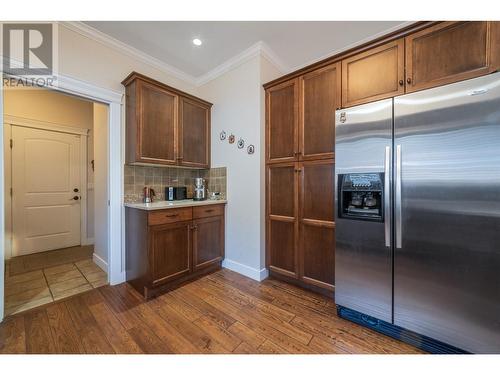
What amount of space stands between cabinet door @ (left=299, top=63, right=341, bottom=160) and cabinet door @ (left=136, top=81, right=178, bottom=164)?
1.54 m

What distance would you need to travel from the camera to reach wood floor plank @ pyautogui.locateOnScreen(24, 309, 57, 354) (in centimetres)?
140

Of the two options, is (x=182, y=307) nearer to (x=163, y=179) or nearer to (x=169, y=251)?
(x=169, y=251)

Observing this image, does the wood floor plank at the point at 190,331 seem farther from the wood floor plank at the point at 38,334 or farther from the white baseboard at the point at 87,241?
the white baseboard at the point at 87,241

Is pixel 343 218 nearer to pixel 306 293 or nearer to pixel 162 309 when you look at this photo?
pixel 306 293

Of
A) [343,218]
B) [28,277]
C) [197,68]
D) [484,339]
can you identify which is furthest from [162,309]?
[197,68]

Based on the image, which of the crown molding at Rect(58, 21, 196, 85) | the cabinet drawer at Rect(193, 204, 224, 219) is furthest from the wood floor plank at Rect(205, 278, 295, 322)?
the crown molding at Rect(58, 21, 196, 85)

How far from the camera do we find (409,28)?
155 cm

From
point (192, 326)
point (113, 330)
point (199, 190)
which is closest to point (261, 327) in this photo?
point (192, 326)

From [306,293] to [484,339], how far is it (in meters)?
1.25

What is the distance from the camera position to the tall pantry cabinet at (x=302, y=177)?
2010 millimetres

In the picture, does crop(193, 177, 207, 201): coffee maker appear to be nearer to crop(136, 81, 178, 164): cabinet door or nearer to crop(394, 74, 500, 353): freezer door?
crop(136, 81, 178, 164): cabinet door

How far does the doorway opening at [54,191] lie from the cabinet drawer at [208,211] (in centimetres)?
121

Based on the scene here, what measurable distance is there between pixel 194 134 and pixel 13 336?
244 cm

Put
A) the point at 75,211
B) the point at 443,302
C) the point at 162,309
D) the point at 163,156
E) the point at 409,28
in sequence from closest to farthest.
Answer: the point at 443,302, the point at 409,28, the point at 162,309, the point at 163,156, the point at 75,211
